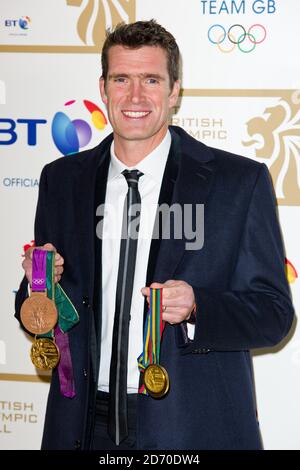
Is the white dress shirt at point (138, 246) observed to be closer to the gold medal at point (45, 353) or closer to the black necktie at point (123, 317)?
the black necktie at point (123, 317)

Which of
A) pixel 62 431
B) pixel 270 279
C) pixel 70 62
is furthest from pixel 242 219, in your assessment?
pixel 70 62

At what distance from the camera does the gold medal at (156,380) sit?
195 centimetres

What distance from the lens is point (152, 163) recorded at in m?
2.25

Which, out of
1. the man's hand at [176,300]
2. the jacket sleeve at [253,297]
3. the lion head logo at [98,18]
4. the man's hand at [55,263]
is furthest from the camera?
the lion head logo at [98,18]

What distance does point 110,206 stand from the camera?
2.23m

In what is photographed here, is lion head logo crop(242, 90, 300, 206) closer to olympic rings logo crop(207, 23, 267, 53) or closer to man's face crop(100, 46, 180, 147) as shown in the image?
olympic rings logo crop(207, 23, 267, 53)

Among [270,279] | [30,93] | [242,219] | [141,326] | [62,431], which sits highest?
[30,93]

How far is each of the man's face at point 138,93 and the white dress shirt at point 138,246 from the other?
0.09 meters

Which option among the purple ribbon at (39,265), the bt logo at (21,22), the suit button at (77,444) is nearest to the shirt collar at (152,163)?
the purple ribbon at (39,265)

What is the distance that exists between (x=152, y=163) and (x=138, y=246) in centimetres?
28

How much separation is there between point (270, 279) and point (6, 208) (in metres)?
1.56

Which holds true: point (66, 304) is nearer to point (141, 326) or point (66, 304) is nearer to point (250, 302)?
point (141, 326)

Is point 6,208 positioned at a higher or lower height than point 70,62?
lower

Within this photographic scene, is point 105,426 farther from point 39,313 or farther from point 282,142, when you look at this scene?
point 282,142
